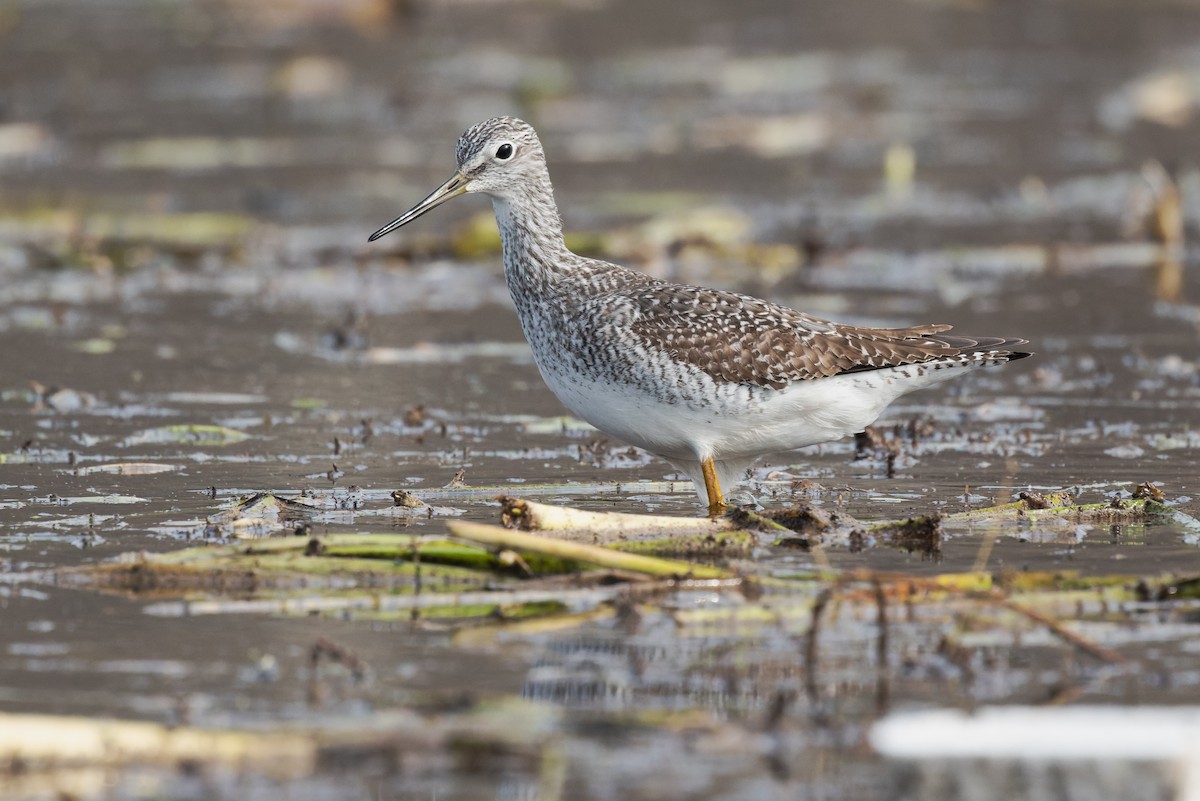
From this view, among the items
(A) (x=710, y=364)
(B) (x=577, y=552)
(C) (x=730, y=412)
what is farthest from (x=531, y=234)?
(B) (x=577, y=552)

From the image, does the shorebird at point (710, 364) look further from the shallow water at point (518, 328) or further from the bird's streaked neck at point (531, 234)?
the shallow water at point (518, 328)


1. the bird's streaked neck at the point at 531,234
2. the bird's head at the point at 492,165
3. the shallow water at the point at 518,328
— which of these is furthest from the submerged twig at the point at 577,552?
the bird's head at the point at 492,165

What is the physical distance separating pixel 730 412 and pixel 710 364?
0.81 ft

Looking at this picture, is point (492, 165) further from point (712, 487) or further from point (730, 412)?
point (712, 487)

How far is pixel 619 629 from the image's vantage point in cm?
686

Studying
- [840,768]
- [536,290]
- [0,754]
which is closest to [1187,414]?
[536,290]

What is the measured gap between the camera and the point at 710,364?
340 inches

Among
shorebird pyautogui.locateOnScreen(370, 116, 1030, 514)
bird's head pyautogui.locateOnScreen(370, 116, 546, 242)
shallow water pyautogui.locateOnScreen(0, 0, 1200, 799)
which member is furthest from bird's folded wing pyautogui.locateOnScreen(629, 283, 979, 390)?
bird's head pyautogui.locateOnScreen(370, 116, 546, 242)

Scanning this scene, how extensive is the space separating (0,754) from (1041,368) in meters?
8.72

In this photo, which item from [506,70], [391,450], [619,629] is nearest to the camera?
[619,629]

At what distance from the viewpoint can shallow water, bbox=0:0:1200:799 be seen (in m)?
6.24

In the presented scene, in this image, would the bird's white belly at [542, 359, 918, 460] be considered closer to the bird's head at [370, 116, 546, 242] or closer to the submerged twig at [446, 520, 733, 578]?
the bird's head at [370, 116, 546, 242]

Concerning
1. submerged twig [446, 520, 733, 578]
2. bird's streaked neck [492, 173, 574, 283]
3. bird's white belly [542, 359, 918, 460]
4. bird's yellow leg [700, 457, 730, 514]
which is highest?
bird's streaked neck [492, 173, 574, 283]

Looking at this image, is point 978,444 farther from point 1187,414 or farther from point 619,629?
point 619,629
